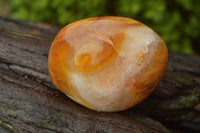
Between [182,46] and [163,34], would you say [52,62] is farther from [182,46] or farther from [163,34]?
[182,46]

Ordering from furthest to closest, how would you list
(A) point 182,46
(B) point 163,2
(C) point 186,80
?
(A) point 182,46, (B) point 163,2, (C) point 186,80

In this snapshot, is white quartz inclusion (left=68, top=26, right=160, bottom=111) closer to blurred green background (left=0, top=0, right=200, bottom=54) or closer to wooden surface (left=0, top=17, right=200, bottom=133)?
wooden surface (left=0, top=17, right=200, bottom=133)

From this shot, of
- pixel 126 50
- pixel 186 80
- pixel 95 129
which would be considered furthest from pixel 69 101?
pixel 186 80

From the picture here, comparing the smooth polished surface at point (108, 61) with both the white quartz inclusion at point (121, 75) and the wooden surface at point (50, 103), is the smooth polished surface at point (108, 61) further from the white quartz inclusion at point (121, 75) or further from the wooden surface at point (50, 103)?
the wooden surface at point (50, 103)

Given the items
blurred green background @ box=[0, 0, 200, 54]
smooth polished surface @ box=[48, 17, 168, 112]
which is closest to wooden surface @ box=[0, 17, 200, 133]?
smooth polished surface @ box=[48, 17, 168, 112]

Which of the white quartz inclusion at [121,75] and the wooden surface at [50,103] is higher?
the white quartz inclusion at [121,75]

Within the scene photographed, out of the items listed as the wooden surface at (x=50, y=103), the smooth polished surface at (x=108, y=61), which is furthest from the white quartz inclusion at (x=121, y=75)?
the wooden surface at (x=50, y=103)
